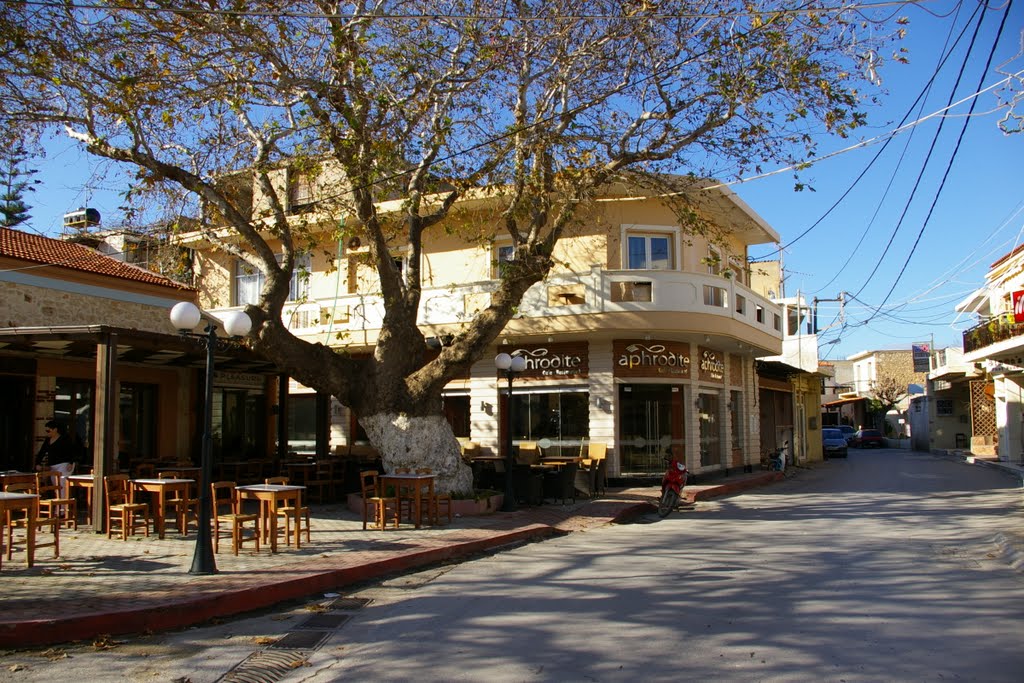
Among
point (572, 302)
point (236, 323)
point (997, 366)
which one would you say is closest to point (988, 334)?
point (997, 366)

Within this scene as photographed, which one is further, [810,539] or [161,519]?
[810,539]

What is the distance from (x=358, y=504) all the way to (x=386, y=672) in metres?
9.78

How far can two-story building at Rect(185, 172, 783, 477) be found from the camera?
65.8 feet

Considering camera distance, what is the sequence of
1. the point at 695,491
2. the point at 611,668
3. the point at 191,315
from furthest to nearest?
the point at 695,491
the point at 191,315
the point at 611,668

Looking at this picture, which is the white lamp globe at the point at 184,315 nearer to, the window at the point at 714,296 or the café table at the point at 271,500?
the café table at the point at 271,500

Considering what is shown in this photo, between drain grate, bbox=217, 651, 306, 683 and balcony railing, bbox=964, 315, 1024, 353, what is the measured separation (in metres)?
22.2

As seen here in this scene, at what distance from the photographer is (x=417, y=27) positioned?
1415 centimetres

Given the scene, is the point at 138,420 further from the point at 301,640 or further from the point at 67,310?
the point at 301,640

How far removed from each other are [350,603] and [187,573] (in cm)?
206

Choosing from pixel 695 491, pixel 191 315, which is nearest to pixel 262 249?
pixel 191 315

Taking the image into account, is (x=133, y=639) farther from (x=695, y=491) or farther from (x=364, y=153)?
(x=695, y=491)

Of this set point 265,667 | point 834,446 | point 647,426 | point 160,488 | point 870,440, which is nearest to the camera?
point 265,667

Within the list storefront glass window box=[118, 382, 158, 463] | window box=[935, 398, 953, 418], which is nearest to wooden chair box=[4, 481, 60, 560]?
storefront glass window box=[118, 382, 158, 463]

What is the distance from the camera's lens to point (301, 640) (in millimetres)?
6996
